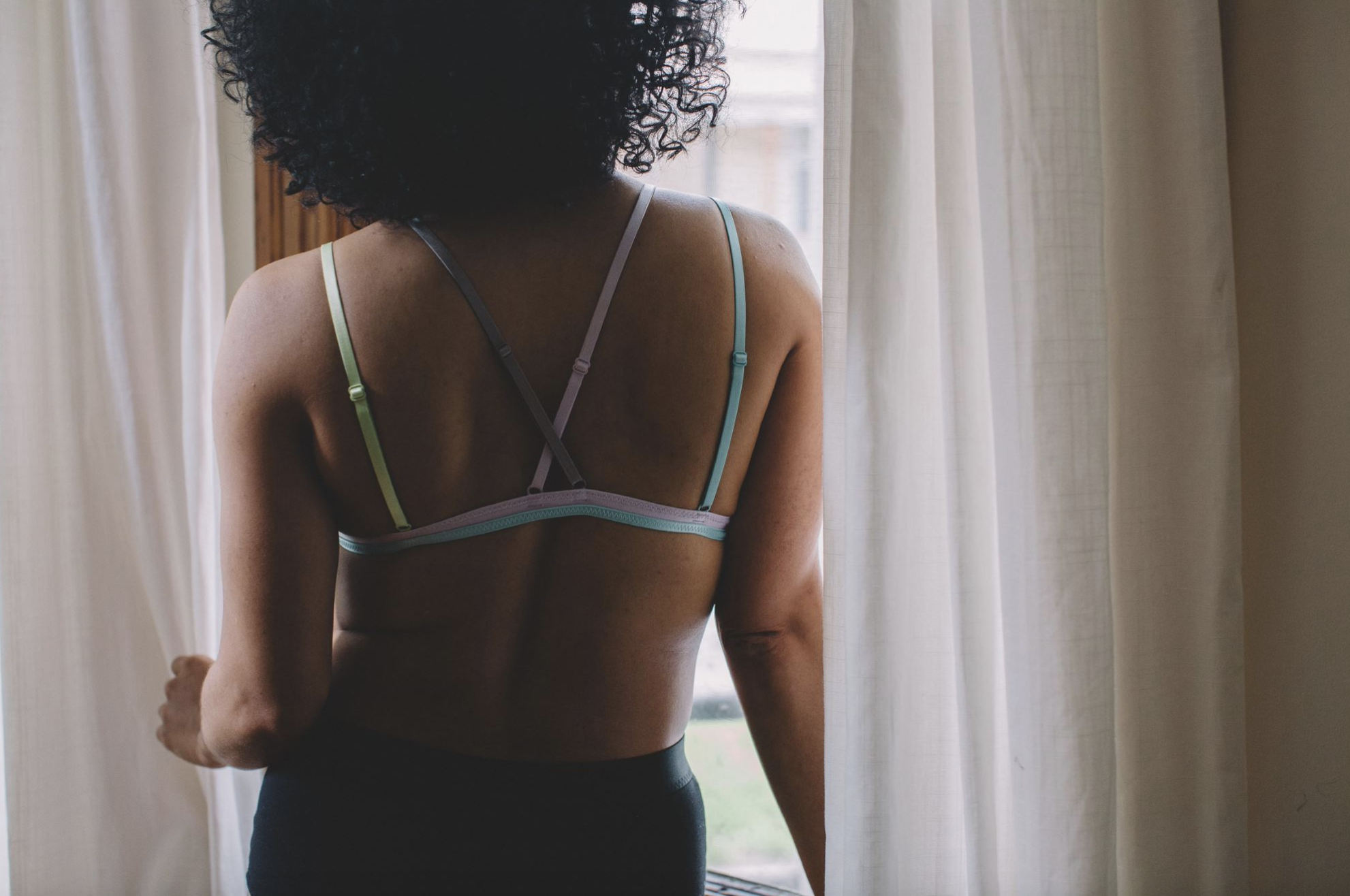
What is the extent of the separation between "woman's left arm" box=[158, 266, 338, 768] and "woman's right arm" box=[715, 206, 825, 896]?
0.42 metres

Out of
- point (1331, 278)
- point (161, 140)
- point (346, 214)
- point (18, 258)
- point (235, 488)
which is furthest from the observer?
point (161, 140)

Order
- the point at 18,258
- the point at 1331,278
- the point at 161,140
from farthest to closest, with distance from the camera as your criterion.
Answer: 1. the point at 161,140
2. the point at 18,258
3. the point at 1331,278

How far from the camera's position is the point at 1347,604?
31.2 inches

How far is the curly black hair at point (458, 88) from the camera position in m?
0.86

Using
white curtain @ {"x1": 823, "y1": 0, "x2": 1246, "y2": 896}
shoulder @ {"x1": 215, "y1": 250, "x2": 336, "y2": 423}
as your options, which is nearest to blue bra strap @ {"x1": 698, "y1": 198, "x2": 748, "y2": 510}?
white curtain @ {"x1": 823, "y1": 0, "x2": 1246, "y2": 896}

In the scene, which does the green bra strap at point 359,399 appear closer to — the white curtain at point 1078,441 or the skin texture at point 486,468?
the skin texture at point 486,468

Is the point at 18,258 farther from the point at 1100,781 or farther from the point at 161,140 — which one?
the point at 1100,781

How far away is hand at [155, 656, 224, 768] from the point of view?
1.10 metres

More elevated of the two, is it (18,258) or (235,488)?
(18,258)

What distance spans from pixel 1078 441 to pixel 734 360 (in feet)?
1.03

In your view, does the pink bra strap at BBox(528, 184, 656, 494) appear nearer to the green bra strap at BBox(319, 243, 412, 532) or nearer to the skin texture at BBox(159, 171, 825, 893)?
the skin texture at BBox(159, 171, 825, 893)

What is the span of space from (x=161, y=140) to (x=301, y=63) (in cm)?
68

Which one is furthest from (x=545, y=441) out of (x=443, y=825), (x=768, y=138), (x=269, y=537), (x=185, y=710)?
(x=768, y=138)

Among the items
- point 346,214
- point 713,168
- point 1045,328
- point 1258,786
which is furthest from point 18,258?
point 1258,786
